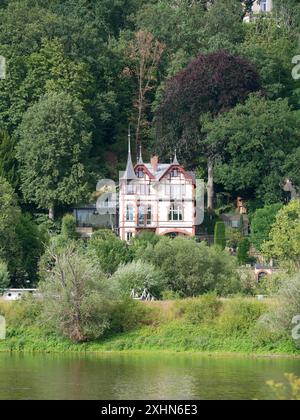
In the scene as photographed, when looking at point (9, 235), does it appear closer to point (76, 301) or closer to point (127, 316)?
point (127, 316)

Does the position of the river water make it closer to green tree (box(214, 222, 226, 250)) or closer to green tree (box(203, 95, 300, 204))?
green tree (box(214, 222, 226, 250))

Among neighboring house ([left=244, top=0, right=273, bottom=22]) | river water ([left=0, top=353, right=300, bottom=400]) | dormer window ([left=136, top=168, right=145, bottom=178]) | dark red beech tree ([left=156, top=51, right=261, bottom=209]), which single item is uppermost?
neighboring house ([left=244, top=0, right=273, bottom=22])

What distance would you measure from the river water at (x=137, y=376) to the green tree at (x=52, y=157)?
23.0 m

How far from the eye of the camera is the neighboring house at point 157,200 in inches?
3457

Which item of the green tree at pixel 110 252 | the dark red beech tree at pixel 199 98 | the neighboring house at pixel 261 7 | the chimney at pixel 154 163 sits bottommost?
the green tree at pixel 110 252

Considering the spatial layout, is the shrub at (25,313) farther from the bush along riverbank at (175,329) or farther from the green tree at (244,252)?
the green tree at (244,252)

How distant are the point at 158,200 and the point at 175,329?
2292 centimetres

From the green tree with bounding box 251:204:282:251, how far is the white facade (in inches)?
154

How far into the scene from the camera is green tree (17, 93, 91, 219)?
86375 millimetres

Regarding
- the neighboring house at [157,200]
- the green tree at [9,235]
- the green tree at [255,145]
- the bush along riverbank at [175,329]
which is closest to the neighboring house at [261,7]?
the green tree at [255,145]

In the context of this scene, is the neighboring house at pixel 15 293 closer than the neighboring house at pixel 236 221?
Yes

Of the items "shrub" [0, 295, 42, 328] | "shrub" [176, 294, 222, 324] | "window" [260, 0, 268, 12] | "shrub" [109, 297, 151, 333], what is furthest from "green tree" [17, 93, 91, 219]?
"window" [260, 0, 268, 12]

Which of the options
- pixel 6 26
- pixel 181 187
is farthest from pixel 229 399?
pixel 6 26

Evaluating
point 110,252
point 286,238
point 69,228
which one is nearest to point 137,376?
point 110,252
